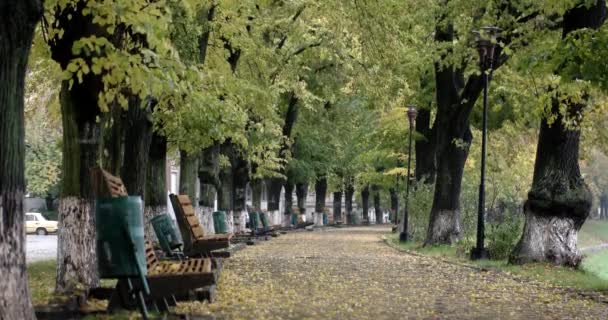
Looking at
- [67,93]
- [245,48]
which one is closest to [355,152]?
[245,48]

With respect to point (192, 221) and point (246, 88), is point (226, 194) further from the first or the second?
point (192, 221)

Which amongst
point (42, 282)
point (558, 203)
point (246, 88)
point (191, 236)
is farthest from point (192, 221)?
point (246, 88)

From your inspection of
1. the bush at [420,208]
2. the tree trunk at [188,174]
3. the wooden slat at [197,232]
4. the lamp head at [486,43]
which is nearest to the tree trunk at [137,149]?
the wooden slat at [197,232]

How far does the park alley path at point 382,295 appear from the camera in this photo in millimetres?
10797

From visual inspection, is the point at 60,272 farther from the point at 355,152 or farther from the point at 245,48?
the point at 355,152

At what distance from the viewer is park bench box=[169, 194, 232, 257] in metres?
15.2

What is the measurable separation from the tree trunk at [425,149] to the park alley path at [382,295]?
18.1 metres

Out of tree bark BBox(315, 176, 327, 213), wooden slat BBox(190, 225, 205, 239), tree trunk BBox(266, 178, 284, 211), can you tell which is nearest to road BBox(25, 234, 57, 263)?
wooden slat BBox(190, 225, 205, 239)

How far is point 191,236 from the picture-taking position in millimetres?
15414

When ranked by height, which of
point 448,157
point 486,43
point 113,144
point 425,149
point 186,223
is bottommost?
point 186,223

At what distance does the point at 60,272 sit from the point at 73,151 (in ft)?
5.14

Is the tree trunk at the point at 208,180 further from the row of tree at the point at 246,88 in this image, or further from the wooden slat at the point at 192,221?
the wooden slat at the point at 192,221

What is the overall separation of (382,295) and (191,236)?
3941 mm

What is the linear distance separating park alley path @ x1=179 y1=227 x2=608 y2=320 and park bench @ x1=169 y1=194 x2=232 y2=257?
584 mm
